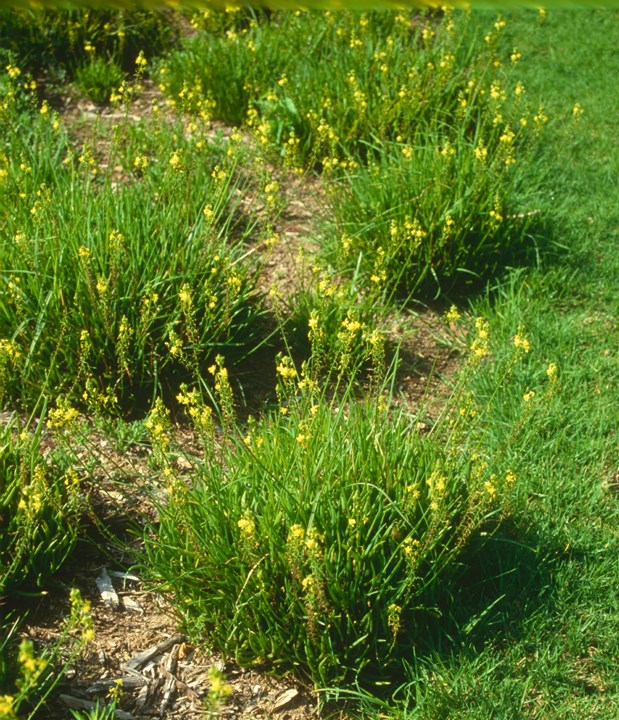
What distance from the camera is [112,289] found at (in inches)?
162

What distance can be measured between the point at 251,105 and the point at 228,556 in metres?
3.86

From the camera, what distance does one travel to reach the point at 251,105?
6289 millimetres

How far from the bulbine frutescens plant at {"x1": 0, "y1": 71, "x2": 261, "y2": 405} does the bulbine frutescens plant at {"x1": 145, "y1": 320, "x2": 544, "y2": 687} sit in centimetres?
72

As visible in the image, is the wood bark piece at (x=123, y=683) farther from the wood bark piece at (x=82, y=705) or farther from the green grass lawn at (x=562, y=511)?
the green grass lawn at (x=562, y=511)

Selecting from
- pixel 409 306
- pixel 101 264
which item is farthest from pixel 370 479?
pixel 409 306

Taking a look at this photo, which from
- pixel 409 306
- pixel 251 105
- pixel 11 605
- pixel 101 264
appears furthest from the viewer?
pixel 251 105

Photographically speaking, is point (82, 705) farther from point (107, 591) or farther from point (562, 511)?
point (562, 511)

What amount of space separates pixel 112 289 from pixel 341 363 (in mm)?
1061

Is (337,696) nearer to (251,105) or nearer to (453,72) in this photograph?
(251,105)

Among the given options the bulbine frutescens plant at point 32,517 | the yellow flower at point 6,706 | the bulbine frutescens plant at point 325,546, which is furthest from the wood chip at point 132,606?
the yellow flower at point 6,706

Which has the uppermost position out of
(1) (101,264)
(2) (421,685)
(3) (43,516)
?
(1) (101,264)

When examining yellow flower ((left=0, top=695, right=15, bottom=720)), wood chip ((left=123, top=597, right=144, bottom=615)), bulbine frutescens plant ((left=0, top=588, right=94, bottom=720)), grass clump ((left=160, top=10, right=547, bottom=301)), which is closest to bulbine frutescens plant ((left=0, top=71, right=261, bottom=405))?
grass clump ((left=160, top=10, right=547, bottom=301))

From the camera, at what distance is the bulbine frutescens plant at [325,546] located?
10.1 ft

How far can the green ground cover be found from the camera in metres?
3.15
